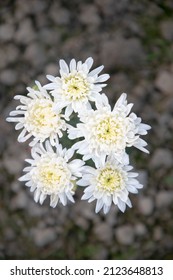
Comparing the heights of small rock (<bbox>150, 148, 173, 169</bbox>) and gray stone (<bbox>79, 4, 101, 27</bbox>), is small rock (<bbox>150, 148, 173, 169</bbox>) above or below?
below

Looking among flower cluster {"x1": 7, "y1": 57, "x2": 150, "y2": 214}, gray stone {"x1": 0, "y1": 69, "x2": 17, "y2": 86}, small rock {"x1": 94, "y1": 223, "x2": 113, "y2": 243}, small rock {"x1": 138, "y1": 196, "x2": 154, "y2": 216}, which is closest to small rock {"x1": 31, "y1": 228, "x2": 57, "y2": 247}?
small rock {"x1": 94, "y1": 223, "x2": 113, "y2": 243}

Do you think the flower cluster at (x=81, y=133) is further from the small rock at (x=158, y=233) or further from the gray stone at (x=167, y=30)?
the gray stone at (x=167, y=30)

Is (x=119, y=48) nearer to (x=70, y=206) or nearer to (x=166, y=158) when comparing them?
(x=166, y=158)

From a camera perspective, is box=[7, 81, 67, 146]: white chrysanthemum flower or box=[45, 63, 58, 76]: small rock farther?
box=[45, 63, 58, 76]: small rock

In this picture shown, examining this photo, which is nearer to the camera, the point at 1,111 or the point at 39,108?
the point at 39,108

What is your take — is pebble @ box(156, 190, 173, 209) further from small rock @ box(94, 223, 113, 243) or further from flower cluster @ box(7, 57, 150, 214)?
flower cluster @ box(7, 57, 150, 214)
